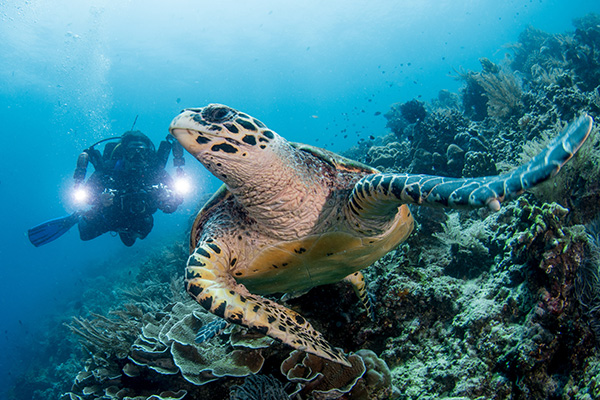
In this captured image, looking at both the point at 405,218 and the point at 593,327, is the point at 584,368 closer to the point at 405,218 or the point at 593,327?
the point at 593,327

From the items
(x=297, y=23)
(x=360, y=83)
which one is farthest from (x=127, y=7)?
(x=360, y=83)

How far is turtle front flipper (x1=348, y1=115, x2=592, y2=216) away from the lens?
1.10 metres

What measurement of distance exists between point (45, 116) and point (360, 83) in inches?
3030

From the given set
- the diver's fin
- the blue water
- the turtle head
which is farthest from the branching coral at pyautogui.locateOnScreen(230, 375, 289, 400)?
the blue water

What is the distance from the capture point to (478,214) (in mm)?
4371

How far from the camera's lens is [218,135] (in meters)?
1.85

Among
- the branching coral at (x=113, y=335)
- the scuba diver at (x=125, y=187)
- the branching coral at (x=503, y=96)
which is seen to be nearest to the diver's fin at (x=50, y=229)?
the scuba diver at (x=125, y=187)

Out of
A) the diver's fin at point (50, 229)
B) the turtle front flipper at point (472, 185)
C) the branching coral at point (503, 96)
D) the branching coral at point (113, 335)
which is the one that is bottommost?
the branching coral at point (113, 335)

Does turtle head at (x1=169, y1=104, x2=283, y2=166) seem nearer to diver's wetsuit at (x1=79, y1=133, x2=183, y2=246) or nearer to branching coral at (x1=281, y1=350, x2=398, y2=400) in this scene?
branching coral at (x1=281, y1=350, x2=398, y2=400)

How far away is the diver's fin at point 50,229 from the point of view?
827 centimetres

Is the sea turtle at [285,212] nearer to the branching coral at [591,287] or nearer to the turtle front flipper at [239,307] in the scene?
the turtle front flipper at [239,307]

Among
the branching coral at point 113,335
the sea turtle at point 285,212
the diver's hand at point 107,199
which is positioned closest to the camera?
the sea turtle at point 285,212

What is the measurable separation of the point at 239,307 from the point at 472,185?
140cm

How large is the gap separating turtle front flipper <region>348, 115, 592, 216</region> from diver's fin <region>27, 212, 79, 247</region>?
9722 mm
